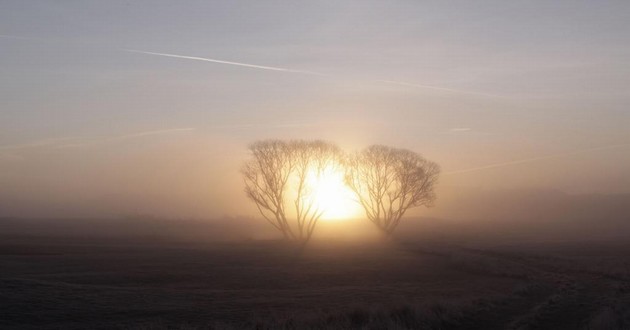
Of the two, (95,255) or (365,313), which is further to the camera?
(95,255)

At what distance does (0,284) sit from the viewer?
3066 centimetres

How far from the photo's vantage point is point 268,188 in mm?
83375

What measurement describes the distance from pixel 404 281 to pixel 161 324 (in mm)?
21821

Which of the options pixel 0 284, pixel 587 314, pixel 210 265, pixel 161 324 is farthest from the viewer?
pixel 210 265

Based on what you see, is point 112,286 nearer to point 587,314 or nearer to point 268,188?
point 587,314

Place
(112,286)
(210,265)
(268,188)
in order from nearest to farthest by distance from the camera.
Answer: (112,286) → (210,265) → (268,188)

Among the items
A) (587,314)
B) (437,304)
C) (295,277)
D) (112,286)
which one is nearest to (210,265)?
(295,277)

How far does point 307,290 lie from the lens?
3600 centimetres

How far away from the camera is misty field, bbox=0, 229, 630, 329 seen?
24.2m

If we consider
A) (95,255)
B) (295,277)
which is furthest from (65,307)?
(95,255)

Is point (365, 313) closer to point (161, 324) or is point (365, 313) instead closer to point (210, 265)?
point (161, 324)

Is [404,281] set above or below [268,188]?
below

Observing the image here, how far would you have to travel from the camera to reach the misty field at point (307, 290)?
79.3 ft

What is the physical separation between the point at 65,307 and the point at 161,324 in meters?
6.27
